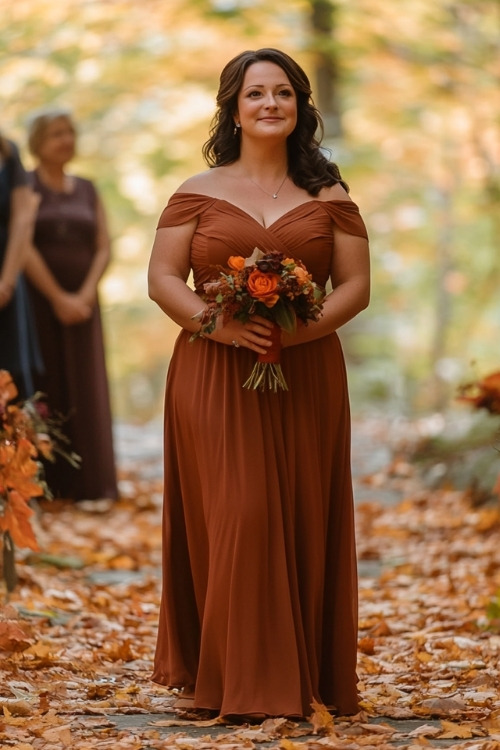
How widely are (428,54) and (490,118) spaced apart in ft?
4.67

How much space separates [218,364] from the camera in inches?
174

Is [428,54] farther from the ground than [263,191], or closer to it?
farther from the ground

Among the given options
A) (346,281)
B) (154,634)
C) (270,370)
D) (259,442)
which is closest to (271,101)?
(346,281)

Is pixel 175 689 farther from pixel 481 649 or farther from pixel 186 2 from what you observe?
pixel 186 2

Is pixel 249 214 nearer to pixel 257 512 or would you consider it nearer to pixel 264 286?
pixel 264 286

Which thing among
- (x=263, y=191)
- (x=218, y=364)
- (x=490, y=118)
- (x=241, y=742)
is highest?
(x=490, y=118)

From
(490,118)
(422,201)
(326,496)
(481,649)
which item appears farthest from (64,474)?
(422,201)

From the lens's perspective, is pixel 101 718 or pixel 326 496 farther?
pixel 326 496

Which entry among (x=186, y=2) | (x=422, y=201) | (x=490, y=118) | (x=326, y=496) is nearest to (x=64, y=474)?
(x=326, y=496)

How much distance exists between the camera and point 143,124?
55.9 ft

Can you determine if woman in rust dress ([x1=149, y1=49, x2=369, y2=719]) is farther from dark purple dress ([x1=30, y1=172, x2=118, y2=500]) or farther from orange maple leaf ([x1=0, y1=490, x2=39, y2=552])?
dark purple dress ([x1=30, y1=172, x2=118, y2=500])

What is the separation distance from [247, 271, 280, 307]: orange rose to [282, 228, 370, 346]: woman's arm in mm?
385

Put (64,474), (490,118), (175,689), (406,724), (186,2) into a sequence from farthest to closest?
(490,118), (186,2), (64,474), (175,689), (406,724)

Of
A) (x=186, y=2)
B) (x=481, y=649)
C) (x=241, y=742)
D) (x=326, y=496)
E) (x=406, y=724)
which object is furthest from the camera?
(x=186, y=2)
